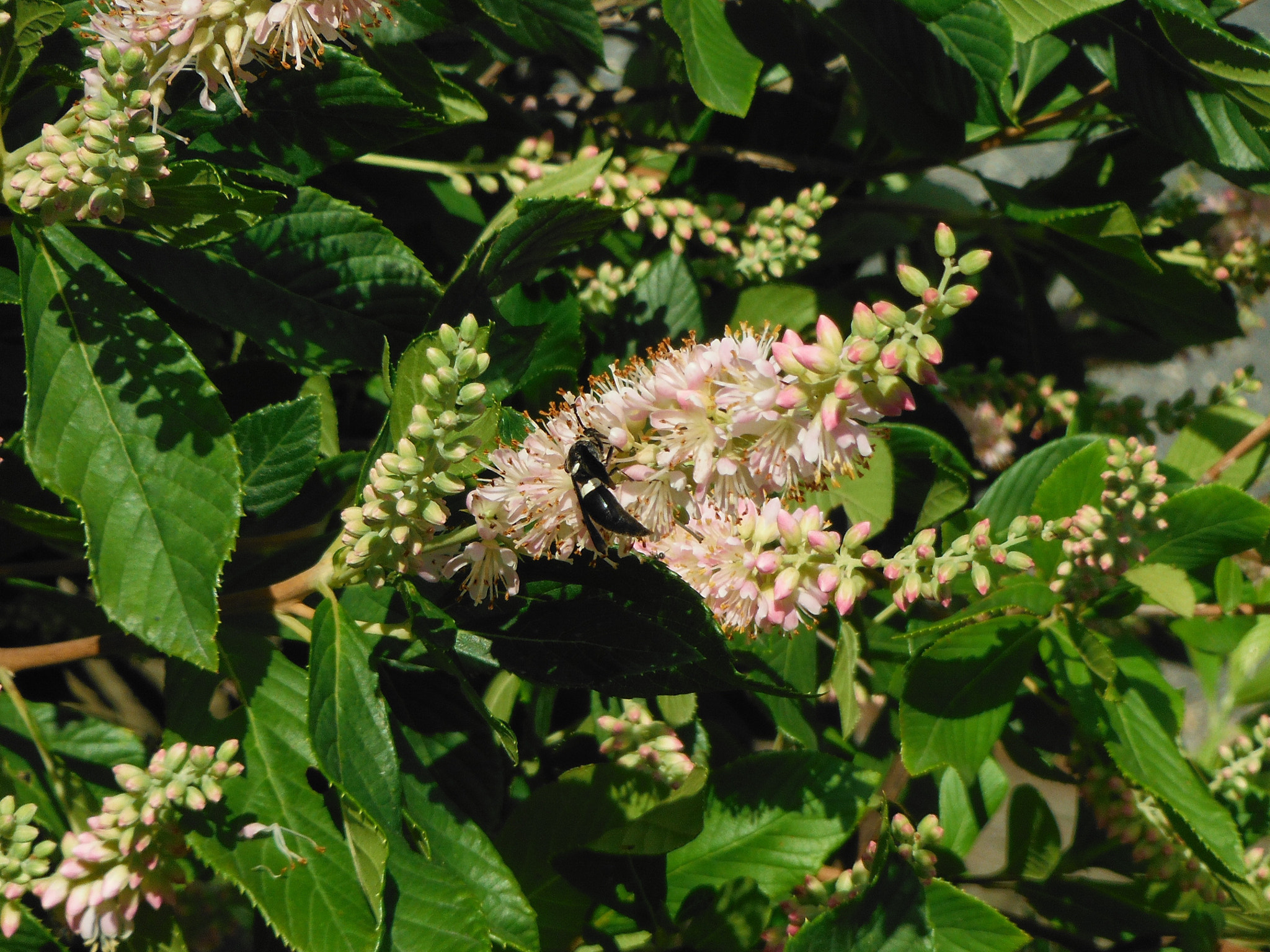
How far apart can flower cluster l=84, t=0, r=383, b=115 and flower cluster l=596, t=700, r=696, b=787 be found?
2.85ft

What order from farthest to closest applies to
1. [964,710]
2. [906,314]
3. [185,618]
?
[964,710]
[185,618]
[906,314]

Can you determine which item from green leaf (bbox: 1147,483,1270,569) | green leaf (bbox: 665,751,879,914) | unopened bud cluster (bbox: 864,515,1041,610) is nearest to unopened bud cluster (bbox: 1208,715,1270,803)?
green leaf (bbox: 1147,483,1270,569)

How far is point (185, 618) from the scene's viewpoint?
3.12 ft

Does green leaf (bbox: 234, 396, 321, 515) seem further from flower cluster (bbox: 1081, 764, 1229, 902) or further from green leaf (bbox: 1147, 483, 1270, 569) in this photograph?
flower cluster (bbox: 1081, 764, 1229, 902)

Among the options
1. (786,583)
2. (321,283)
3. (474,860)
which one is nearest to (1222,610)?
(786,583)

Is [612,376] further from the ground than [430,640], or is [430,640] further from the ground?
[612,376]

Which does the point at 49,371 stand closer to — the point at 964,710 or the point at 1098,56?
the point at 964,710

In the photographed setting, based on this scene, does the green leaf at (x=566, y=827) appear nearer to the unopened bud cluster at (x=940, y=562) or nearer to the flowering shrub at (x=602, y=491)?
the flowering shrub at (x=602, y=491)

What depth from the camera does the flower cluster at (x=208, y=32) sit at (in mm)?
883

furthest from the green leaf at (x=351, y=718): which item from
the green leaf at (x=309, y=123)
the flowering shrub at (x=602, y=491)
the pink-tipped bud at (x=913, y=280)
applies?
the pink-tipped bud at (x=913, y=280)

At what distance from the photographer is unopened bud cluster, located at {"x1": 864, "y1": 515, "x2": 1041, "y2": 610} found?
901 millimetres

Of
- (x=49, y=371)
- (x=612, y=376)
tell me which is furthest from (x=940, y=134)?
(x=49, y=371)

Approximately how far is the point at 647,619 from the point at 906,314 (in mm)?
391

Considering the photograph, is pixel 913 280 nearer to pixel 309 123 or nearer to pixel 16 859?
pixel 309 123
